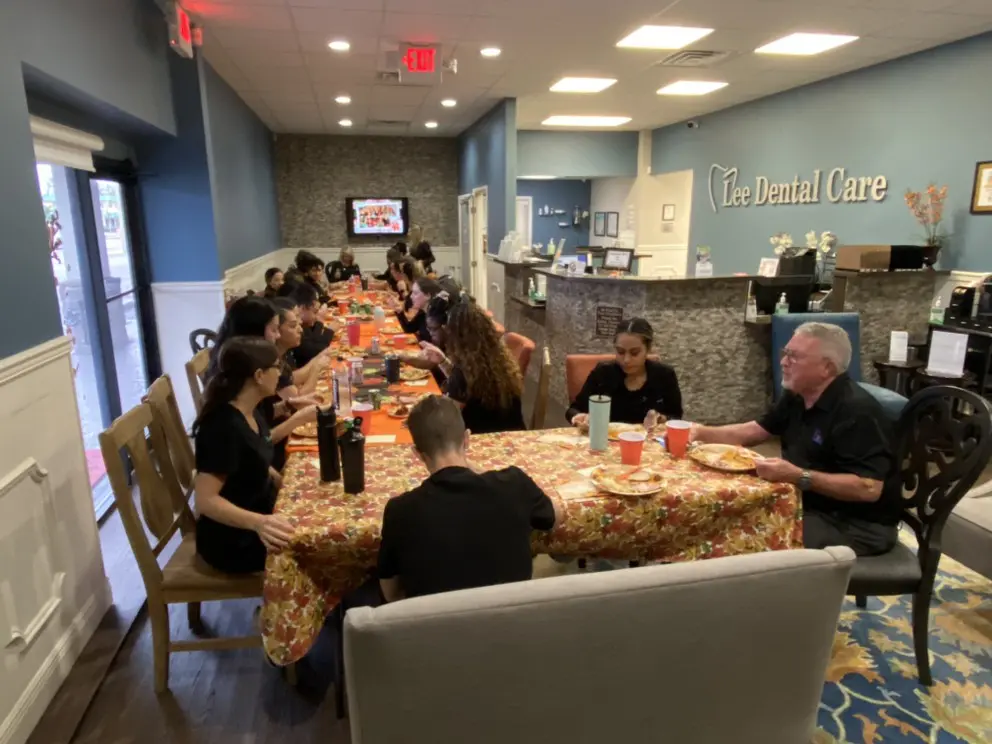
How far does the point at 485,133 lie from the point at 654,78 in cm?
275

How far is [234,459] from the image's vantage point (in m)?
1.89

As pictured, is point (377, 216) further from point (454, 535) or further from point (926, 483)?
point (454, 535)

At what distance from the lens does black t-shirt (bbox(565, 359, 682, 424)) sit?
9.13ft

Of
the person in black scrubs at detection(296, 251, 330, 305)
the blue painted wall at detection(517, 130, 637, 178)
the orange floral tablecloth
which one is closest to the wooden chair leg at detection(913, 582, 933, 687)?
the orange floral tablecloth

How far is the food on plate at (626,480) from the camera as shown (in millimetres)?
1820

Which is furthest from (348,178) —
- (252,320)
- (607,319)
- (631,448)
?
(631,448)

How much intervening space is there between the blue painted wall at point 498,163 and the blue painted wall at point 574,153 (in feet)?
3.07

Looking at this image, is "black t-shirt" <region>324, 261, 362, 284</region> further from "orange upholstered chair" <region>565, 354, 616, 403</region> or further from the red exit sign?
"orange upholstered chair" <region>565, 354, 616, 403</region>

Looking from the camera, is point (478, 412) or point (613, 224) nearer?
point (478, 412)

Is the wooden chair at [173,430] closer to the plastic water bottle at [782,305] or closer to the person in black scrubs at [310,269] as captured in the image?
the person in black scrubs at [310,269]

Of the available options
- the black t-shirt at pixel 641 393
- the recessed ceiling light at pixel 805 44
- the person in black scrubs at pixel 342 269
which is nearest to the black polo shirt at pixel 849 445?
the black t-shirt at pixel 641 393

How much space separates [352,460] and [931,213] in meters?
5.08

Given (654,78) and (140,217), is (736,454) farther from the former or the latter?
(654,78)

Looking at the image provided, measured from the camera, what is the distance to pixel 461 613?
1134mm
